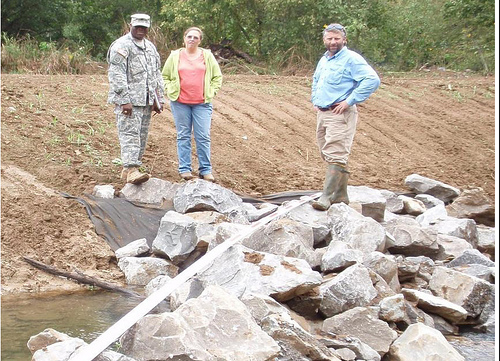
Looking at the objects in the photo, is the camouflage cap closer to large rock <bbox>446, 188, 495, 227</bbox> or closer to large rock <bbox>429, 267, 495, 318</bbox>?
large rock <bbox>429, 267, 495, 318</bbox>

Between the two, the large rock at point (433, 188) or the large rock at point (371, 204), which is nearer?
the large rock at point (371, 204)

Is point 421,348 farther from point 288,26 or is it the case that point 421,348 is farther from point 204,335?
point 288,26

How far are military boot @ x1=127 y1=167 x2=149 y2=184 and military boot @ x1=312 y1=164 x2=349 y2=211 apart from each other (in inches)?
71.9

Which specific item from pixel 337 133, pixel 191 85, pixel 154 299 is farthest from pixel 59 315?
pixel 337 133

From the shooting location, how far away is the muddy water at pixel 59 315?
5305mm

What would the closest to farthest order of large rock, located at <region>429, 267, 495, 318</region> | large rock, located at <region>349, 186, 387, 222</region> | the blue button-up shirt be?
large rock, located at <region>429, 267, 495, 318</region> → the blue button-up shirt → large rock, located at <region>349, 186, 387, 222</region>

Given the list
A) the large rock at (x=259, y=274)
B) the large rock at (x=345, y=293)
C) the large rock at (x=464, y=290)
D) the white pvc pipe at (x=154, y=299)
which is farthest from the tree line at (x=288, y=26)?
the large rock at (x=345, y=293)

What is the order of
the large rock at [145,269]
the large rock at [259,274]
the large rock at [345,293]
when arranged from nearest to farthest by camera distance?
the large rock at [259,274] → the large rock at [345,293] → the large rock at [145,269]

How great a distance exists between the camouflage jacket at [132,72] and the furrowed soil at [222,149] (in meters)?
1.10

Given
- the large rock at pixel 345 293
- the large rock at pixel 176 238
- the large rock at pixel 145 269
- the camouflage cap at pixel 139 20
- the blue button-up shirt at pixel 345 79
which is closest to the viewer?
the large rock at pixel 345 293

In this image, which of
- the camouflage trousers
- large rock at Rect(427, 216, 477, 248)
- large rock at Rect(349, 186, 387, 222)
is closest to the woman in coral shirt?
the camouflage trousers

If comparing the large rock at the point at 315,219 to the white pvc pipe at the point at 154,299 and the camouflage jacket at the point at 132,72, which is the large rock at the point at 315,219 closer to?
the white pvc pipe at the point at 154,299

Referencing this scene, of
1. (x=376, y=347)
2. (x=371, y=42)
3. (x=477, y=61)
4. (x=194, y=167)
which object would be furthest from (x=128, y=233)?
(x=477, y=61)

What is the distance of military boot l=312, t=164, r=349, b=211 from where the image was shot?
25.4 ft
